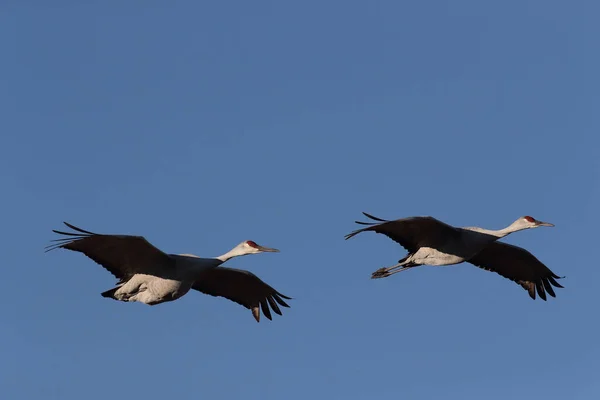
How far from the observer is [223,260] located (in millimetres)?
25625

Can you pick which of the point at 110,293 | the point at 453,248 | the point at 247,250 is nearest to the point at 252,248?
the point at 247,250

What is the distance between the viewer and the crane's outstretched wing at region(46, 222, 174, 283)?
2402cm

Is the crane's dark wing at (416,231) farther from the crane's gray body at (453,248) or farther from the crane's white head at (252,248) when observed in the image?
the crane's white head at (252,248)

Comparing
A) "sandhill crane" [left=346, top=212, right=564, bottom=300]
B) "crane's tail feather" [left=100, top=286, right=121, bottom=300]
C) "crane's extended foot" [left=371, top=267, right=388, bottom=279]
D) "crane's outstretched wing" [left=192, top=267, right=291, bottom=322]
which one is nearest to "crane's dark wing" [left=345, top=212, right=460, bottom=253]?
"sandhill crane" [left=346, top=212, right=564, bottom=300]

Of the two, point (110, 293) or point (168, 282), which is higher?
point (110, 293)

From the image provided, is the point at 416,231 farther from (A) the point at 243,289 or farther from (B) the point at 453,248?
(A) the point at 243,289

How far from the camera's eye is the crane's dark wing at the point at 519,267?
93.9 feet

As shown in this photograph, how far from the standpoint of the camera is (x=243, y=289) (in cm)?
2755

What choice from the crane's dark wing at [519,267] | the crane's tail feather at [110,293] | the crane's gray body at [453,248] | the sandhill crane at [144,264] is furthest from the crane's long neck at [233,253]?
the crane's dark wing at [519,267]

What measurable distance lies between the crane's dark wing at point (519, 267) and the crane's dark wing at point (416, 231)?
8.08 feet

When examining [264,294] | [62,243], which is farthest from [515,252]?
[62,243]

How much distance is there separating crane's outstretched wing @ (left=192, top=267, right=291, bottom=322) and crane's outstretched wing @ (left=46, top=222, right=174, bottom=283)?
222 centimetres

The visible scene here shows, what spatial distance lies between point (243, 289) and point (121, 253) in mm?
3766

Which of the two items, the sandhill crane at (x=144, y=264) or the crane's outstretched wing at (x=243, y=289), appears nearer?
the sandhill crane at (x=144, y=264)
